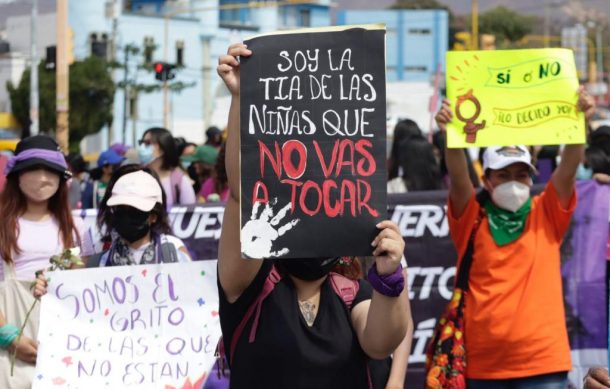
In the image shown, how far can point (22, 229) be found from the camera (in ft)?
19.2

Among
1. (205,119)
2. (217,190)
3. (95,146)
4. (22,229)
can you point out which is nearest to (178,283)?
(22,229)

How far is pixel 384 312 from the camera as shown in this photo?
373cm

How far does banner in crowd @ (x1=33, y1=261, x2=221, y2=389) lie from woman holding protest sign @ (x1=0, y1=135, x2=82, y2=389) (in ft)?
1.08

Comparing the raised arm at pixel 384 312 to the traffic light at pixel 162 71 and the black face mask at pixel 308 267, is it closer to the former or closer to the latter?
the black face mask at pixel 308 267

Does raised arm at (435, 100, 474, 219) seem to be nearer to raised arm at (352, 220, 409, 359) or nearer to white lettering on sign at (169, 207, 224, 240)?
raised arm at (352, 220, 409, 359)

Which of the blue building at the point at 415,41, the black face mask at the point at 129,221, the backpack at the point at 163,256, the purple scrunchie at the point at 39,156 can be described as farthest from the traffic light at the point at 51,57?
the blue building at the point at 415,41

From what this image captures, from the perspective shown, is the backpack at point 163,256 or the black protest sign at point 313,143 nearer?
the black protest sign at point 313,143

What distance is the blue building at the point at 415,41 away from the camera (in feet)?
326

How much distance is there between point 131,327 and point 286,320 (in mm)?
1682

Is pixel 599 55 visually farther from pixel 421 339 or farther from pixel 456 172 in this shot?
pixel 456 172

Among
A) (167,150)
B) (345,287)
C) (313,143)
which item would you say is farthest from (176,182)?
(313,143)

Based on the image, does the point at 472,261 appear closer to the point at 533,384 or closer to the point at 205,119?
the point at 533,384

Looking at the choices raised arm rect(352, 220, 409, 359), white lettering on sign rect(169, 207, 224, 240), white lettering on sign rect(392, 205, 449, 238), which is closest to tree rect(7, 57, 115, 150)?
white lettering on sign rect(169, 207, 224, 240)

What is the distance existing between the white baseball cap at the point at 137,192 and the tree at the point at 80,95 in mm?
48235
